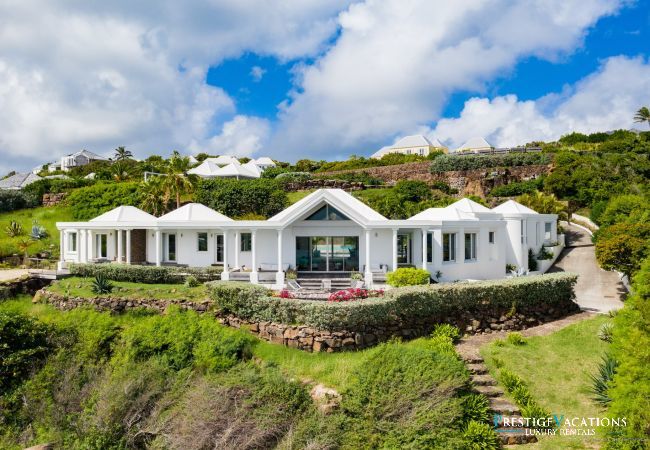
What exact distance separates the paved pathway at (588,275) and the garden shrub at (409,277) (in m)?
6.96

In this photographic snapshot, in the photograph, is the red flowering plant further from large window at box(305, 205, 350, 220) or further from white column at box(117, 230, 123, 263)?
white column at box(117, 230, 123, 263)

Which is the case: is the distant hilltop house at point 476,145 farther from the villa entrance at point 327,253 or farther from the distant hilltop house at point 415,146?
the villa entrance at point 327,253

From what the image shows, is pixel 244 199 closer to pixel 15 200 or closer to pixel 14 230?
pixel 14 230

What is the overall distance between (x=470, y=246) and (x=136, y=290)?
55.1ft

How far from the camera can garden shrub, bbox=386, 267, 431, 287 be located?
19.7 m

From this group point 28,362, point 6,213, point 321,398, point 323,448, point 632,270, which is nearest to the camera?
point 323,448

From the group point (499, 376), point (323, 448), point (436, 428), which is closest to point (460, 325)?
point (499, 376)

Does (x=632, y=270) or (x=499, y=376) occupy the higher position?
(x=632, y=270)

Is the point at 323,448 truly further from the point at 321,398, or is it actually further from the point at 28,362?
the point at 28,362

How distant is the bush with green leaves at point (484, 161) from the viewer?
151ft

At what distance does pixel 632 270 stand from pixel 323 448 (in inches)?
696

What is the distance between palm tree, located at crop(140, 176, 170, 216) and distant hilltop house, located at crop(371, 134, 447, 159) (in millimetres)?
57906

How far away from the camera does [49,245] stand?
33844mm

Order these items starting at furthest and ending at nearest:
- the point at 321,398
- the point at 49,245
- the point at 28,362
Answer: the point at 49,245 → the point at 28,362 → the point at 321,398
